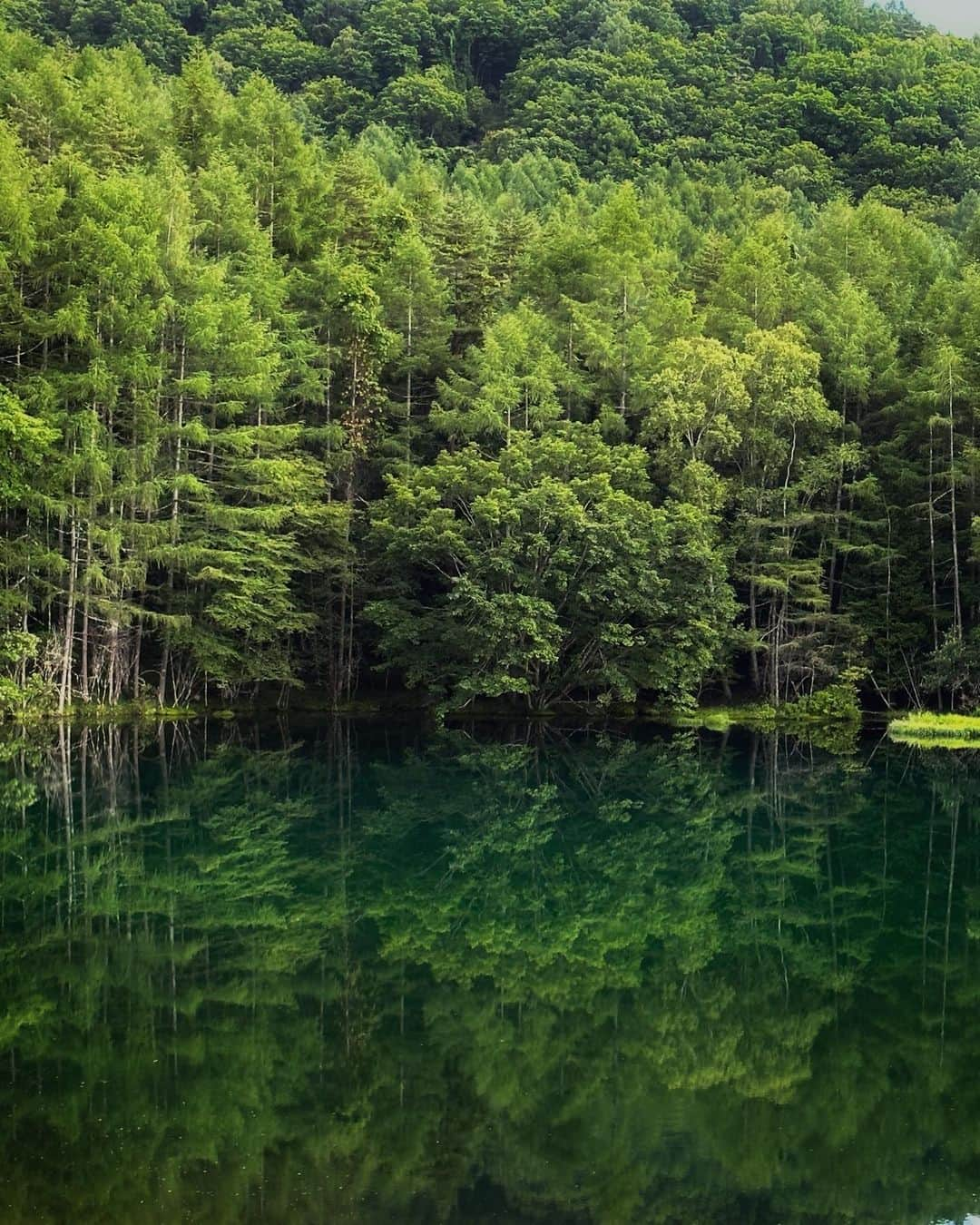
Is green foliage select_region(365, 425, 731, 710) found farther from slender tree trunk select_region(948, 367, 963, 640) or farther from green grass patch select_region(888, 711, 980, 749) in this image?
slender tree trunk select_region(948, 367, 963, 640)

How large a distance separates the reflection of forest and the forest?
1348 cm

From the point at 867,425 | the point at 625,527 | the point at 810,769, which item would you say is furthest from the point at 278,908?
the point at 867,425

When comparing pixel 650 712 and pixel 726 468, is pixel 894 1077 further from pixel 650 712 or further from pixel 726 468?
pixel 726 468

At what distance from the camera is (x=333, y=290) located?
40031 mm

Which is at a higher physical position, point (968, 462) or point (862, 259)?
point (862, 259)

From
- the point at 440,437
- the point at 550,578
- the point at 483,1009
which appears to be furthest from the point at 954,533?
the point at 483,1009

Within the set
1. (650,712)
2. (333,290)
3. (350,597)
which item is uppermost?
(333,290)

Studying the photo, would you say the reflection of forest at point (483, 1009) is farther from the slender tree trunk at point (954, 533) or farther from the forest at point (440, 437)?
the slender tree trunk at point (954, 533)

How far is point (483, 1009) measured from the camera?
1184 centimetres

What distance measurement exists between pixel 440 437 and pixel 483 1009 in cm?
3100

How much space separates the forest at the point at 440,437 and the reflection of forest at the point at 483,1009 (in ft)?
44.2

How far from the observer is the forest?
34000 mm

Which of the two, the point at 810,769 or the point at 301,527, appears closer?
the point at 810,769

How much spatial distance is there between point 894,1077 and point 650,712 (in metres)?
28.6
